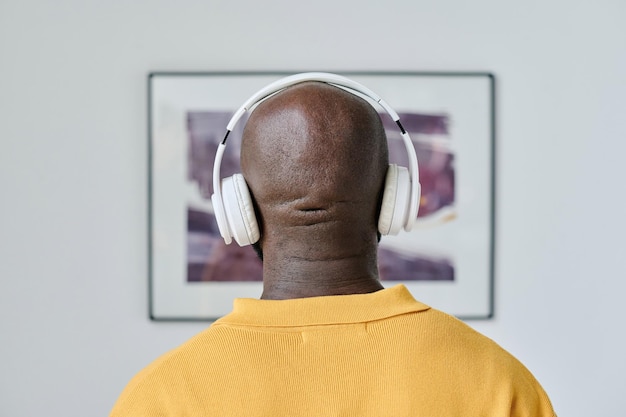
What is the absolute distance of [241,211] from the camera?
35.7 inches

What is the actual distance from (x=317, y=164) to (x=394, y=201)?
0.14 m

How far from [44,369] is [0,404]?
0.64 ft

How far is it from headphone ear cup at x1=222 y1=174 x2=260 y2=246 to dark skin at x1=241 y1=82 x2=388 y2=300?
2 centimetres

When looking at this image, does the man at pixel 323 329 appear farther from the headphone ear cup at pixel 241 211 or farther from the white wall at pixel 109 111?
the white wall at pixel 109 111

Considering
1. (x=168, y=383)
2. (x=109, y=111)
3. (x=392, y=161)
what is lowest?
(x=168, y=383)

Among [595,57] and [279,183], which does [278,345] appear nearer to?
[279,183]

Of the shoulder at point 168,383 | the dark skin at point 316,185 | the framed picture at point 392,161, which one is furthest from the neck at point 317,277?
the framed picture at point 392,161

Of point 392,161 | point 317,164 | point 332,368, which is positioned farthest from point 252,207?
point 392,161

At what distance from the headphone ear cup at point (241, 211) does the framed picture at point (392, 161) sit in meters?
1.79

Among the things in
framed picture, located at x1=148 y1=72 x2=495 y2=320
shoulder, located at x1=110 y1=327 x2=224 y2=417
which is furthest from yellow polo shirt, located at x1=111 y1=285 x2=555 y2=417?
framed picture, located at x1=148 y1=72 x2=495 y2=320

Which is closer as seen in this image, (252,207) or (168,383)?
(168,383)

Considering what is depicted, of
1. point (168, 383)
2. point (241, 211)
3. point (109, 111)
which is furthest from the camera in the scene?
point (109, 111)

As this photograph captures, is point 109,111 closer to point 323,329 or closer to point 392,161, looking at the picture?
point 392,161

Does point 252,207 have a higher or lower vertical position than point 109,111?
lower
